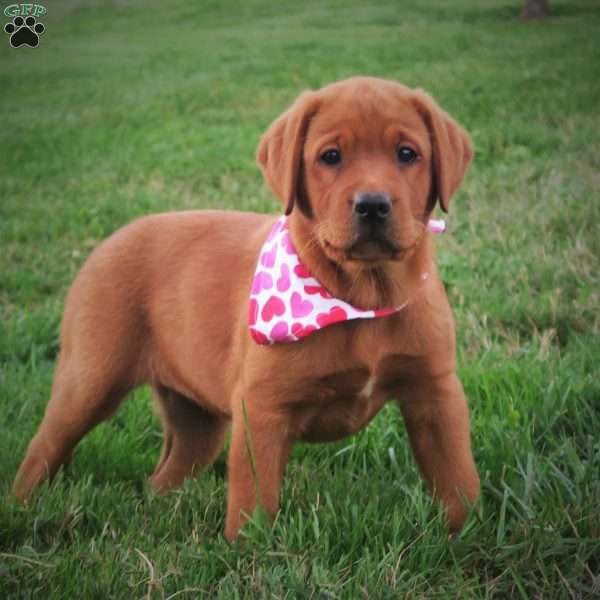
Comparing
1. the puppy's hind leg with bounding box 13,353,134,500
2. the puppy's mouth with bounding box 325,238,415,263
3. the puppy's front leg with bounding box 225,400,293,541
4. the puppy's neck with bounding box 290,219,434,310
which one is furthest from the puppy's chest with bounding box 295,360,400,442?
the puppy's hind leg with bounding box 13,353,134,500

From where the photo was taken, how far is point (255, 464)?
2623 mm

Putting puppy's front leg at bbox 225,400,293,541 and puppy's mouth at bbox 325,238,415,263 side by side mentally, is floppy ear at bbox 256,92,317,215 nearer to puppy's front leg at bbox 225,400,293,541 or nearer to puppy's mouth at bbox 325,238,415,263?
puppy's mouth at bbox 325,238,415,263


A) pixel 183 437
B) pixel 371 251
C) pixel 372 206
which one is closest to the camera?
pixel 372 206

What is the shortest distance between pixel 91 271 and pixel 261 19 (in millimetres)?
18329

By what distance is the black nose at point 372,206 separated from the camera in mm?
2383

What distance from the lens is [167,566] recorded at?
238cm

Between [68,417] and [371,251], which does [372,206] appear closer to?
[371,251]

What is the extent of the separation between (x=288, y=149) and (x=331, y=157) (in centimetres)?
18

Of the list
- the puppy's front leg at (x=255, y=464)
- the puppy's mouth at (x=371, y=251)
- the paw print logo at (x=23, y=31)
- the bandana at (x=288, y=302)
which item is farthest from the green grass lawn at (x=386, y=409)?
the paw print logo at (x=23, y=31)

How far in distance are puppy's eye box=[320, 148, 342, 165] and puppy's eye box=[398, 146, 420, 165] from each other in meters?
0.19

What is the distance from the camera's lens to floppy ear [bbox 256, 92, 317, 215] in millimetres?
2691

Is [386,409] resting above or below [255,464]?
below

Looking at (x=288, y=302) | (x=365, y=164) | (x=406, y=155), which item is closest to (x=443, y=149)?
(x=406, y=155)

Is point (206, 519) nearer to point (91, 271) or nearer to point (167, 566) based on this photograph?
point (167, 566)
